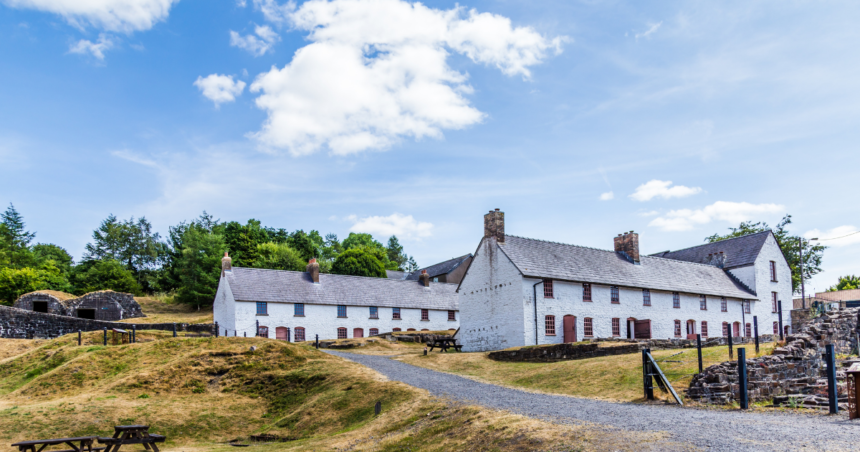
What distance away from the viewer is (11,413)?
2069 centimetres

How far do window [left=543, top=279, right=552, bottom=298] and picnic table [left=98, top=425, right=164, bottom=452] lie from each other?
2485 cm

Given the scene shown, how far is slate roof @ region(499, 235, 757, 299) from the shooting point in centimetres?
3922

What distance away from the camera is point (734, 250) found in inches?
2183

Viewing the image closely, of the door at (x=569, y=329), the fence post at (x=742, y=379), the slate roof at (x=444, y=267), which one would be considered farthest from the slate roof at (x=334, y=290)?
the fence post at (x=742, y=379)

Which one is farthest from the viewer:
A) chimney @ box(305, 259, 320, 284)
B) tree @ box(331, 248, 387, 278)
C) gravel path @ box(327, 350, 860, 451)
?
tree @ box(331, 248, 387, 278)

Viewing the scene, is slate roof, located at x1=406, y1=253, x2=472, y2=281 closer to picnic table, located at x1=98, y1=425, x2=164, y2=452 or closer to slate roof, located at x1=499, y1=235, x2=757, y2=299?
slate roof, located at x1=499, y1=235, x2=757, y2=299

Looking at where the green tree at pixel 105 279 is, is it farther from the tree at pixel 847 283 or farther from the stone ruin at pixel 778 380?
the tree at pixel 847 283

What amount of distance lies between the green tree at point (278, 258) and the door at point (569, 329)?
43.9 metres

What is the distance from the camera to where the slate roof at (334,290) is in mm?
49938

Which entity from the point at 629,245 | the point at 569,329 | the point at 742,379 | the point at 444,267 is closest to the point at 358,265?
the point at 444,267

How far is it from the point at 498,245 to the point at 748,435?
92.4 feet

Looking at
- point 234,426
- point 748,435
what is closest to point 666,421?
point 748,435

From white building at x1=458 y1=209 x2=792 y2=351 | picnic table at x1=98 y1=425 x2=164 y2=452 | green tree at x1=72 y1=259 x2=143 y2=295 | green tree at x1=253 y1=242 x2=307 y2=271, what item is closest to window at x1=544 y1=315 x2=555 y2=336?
white building at x1=458 y1=209 x2=792 y2=351

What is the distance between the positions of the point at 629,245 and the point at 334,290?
82.9 ft
